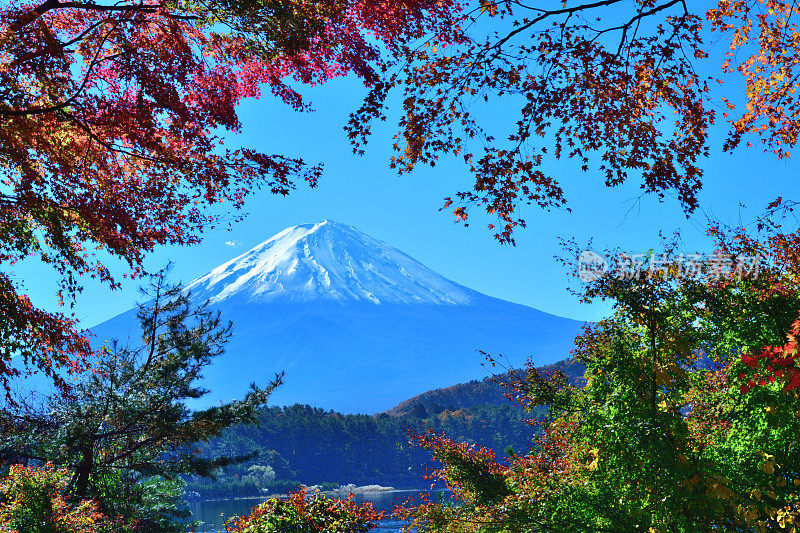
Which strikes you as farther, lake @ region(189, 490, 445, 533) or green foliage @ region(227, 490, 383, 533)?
lake @ region(189, 490, 445, 533)

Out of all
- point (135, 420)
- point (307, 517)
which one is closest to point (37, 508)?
point (135, 420)

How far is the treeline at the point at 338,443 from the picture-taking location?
2630 inches

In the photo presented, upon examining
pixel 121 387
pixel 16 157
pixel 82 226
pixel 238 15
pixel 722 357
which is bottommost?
pixel 722 357

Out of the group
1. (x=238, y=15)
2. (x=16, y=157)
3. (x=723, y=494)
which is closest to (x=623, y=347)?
(x=723, y=494)

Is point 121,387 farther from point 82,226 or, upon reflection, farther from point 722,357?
point 722,357

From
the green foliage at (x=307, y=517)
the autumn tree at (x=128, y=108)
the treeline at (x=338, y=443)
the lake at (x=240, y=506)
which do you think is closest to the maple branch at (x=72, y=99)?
the autumn tree at (x=128, y=108)

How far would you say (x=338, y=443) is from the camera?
73375 mm

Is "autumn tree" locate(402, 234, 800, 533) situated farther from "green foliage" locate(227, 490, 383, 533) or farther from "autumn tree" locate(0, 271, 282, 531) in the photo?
"autumn tree" locate(0, 271, 282, 531)

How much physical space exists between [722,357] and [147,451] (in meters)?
12.8

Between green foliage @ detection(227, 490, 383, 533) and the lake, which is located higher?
green foliage @ detection(227, 490, 383, 533)

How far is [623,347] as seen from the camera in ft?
24.3

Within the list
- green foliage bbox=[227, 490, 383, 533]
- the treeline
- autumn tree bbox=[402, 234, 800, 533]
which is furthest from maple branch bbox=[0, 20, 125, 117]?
the treeline

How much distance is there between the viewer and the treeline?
66.8 metres

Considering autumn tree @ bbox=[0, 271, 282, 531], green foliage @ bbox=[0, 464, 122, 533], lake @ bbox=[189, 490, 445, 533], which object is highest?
autumn tree @ bbox=[0, 271, 282, 531]
